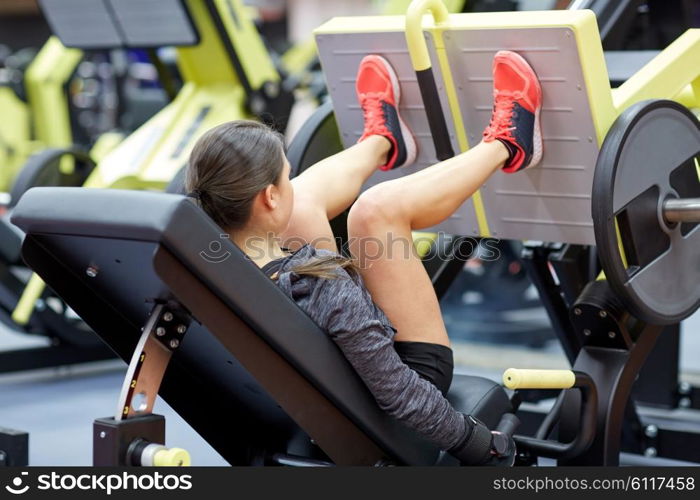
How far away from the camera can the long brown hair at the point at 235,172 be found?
6.79ft

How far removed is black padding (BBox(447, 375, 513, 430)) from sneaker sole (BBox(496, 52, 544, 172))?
1.90 feet

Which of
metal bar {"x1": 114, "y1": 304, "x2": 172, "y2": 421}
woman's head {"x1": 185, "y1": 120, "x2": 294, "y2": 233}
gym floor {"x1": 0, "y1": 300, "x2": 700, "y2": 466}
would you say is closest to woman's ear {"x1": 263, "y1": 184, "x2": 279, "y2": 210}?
woman's head {"x1": 185, "y1": 120, "x2": 294, "y2": 233}

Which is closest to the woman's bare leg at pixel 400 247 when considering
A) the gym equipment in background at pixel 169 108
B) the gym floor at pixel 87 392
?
the gym floor at pixel 87 392

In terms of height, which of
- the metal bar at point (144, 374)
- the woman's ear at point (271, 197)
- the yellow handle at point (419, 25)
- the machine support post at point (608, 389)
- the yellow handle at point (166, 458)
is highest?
the yellow handle at point (419, 25)

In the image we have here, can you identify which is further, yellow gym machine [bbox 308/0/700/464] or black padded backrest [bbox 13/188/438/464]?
yellow gym machine [bbox 308/0/700/464]

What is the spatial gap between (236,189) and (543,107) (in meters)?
0.91

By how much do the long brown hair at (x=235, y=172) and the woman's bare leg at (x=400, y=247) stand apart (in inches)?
7.0

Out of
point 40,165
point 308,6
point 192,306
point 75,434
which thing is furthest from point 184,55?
point 308,6

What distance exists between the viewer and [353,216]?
2.29m

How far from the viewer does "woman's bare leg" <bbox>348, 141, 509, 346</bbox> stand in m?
2.27

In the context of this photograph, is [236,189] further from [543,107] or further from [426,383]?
[543,107]

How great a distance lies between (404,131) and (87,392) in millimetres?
2292

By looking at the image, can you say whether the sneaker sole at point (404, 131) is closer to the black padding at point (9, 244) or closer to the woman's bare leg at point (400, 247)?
the woman's bare leg at point (400, 247)

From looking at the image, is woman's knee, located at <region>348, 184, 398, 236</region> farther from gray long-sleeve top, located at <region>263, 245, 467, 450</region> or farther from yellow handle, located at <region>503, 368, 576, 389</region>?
yellow handle, located at <region>503, 368, 576, 389</region>
